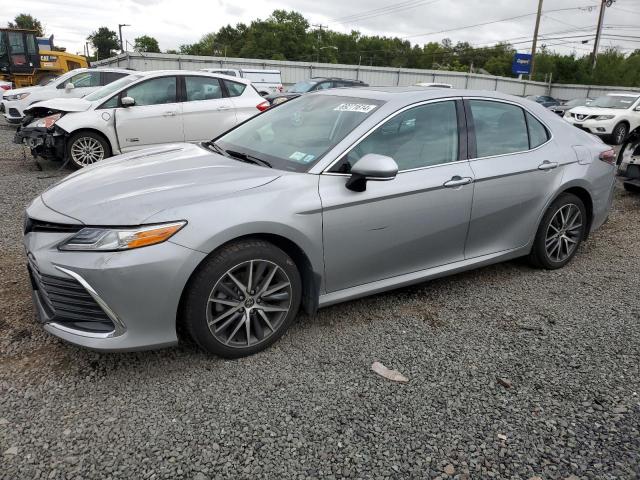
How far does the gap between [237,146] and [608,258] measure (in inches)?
149

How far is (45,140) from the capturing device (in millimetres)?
7766

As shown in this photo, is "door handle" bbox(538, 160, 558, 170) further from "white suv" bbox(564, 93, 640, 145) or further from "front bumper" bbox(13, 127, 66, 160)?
"white suv" bbox(564, 93, 640, 145)

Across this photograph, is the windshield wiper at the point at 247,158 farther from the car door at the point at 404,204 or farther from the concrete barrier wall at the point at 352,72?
the concrete barrier wall at the point at 352,72

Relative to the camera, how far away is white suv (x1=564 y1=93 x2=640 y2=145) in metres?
14.9

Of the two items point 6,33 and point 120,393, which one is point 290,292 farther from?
point 6,33

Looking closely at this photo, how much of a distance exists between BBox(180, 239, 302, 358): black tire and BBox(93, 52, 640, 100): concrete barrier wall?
88.2 ft

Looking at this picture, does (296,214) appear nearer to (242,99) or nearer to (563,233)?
(563,233)

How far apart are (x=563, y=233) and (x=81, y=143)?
6968mm

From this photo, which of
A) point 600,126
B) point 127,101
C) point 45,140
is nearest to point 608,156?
point 127,101

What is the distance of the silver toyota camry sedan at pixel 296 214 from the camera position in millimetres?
2633

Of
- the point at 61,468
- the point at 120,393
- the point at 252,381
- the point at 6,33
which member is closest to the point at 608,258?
the point at 252,381

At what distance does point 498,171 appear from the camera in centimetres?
385

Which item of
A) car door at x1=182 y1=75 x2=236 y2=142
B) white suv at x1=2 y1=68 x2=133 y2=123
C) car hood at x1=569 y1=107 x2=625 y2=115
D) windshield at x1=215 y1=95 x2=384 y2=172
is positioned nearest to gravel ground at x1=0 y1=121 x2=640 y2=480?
windshield at x1=215 y1=95 x2=384 y2=172

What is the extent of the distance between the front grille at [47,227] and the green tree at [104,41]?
11270 cm
